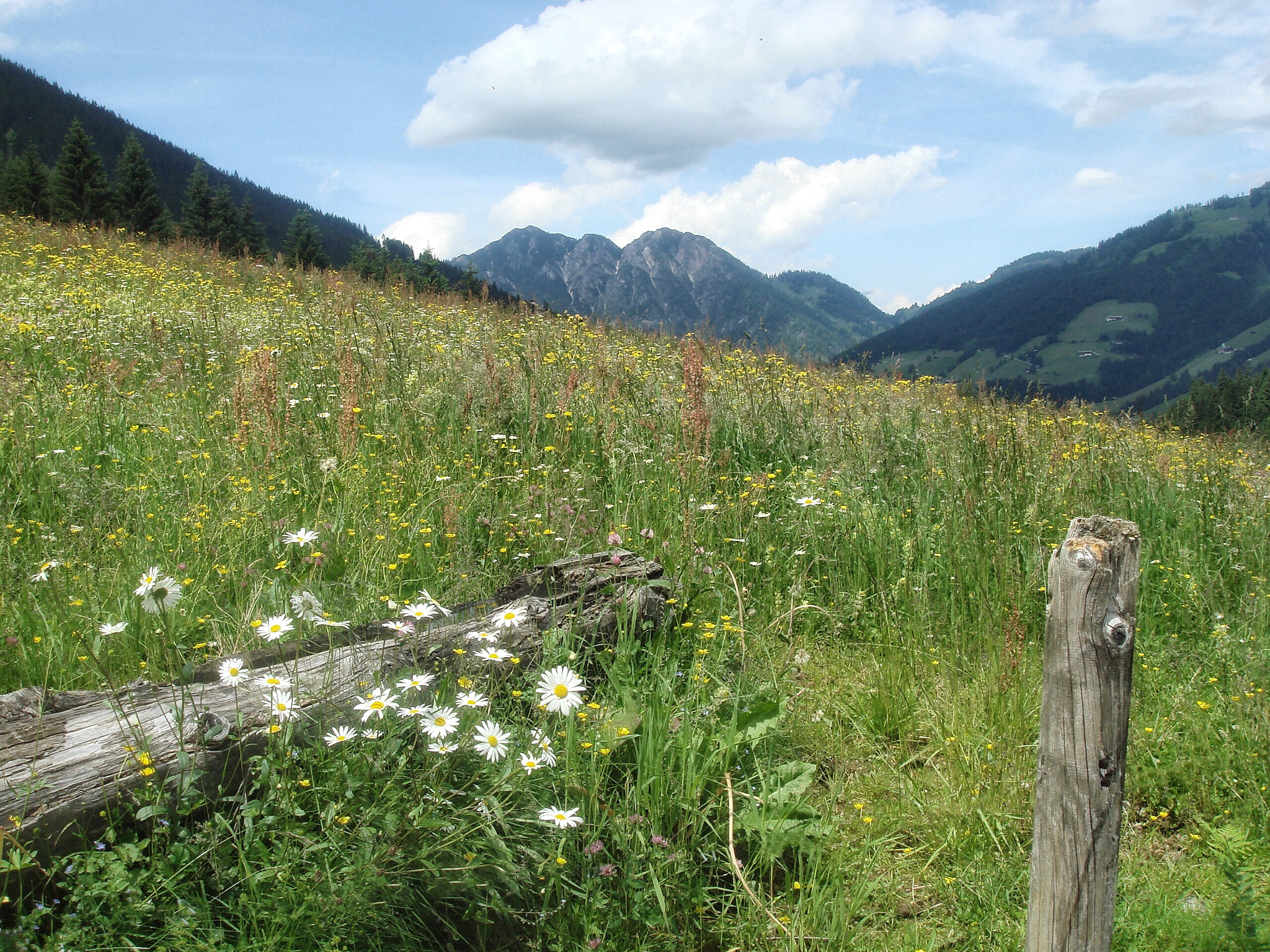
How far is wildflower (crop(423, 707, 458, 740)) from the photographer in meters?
2.01

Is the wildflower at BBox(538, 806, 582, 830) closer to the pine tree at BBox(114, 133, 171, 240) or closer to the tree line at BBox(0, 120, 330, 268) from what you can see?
the tree line at BBox(0, 120, 330, 268)

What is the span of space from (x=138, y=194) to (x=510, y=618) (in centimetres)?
5581

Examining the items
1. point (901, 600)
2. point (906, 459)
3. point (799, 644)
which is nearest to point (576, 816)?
point (799, 644)

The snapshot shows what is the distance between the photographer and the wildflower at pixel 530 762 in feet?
6.83

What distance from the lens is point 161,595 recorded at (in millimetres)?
1945

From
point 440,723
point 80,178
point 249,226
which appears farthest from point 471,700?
point 249,226

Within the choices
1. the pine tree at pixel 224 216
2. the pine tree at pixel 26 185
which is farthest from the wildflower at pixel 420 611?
the pine tree at pixel 224 216

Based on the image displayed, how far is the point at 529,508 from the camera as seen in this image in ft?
14.4

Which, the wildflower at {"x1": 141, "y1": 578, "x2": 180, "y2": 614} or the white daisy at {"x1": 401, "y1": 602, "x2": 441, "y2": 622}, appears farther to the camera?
the white daisy at {"x1": 401, "y1": 602, "x2": 441, "y2": 622}

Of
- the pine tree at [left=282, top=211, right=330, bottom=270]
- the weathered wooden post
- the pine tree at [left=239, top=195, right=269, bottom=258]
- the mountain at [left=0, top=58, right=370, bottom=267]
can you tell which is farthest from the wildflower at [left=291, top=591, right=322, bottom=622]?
the mountain at [left=0, top=58, right=370, bottom=267]

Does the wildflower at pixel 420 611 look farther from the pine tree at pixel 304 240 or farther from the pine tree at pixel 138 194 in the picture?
the pine tree at pixel 304 240

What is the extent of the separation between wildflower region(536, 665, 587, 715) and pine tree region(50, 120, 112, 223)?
49620mm

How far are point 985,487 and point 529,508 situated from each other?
3143 mm

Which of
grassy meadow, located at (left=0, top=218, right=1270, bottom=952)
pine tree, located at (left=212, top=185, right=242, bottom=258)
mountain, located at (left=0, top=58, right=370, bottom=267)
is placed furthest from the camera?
mountain, located at (left=0, top=58, right=370, bottom=267)
